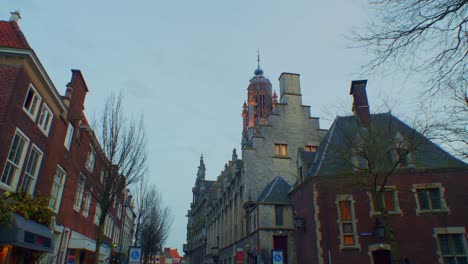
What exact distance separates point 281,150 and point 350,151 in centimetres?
1166

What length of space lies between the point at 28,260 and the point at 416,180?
21.5 metres

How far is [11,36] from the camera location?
13.3 metres

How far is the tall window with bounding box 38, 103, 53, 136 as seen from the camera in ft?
49.6

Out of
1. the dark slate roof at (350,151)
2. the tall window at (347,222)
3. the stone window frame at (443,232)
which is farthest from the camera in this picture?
the dark slate roof at (350,151)

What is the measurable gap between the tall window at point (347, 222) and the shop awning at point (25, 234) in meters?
15.7

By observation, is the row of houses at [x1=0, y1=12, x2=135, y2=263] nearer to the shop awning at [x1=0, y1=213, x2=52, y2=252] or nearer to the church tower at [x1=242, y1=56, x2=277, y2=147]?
the shop awning at [x1=0, y1=213, x2=52, y2=252]

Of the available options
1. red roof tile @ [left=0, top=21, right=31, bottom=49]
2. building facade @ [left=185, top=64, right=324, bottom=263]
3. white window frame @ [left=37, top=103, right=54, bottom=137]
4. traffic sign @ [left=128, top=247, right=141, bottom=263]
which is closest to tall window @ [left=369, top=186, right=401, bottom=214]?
building facade @ [left=185, top=64, right=324, bottom=263]

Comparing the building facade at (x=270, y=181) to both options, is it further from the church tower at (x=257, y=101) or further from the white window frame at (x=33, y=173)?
the church tower at (x=257, y=101)

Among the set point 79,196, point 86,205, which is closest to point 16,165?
point 79,196

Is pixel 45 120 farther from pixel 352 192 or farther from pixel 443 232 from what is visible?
pixel 443 232

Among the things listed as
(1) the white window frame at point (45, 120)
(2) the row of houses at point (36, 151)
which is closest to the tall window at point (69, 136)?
(2) the row of houses at point (36, 151)

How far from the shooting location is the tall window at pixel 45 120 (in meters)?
15.1

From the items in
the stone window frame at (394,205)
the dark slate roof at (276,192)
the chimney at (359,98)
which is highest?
the chimney at (359,98)

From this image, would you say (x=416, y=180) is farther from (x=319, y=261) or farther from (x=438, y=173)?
(x=319, y=261)
